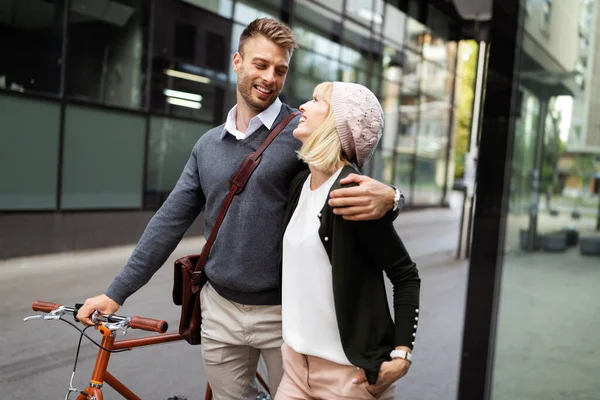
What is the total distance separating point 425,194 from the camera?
26250mm

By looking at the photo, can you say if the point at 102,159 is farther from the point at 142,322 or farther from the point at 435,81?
the point at 435,81

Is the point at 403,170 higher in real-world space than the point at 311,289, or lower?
higher

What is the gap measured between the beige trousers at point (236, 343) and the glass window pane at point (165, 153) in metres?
9.21

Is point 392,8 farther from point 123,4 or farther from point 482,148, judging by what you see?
point 482,148

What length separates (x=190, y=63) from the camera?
11836 millimetres

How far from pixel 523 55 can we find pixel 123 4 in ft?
29.1

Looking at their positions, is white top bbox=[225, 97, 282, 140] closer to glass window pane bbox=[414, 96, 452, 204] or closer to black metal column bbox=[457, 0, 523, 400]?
black metal column bbox=[457, 0, 523, 400]

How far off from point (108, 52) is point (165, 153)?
2038mm

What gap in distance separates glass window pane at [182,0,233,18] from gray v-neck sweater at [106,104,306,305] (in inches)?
395

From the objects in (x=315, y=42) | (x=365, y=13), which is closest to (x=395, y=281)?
(x=315, y=42)

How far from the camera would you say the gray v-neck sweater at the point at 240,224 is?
2.17 meters

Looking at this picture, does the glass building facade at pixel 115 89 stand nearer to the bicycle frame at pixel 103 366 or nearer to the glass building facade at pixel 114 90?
the glass building facade at pixel 114 90

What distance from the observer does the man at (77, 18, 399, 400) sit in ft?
7.14

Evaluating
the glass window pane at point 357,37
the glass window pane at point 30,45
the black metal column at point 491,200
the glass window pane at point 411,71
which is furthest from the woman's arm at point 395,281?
the glass window pane at point 411,71
